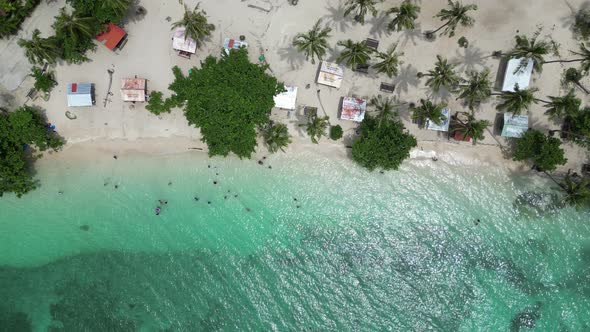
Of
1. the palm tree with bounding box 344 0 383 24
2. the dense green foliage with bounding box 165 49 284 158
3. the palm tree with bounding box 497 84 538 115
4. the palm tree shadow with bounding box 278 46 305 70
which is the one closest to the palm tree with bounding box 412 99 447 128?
the palm tree with bounding box 497 84 538 115

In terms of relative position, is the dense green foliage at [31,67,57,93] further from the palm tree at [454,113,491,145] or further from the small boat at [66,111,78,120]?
the palm tree at [454,113,491,145]

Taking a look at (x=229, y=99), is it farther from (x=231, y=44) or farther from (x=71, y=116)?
(x=71, y=116)

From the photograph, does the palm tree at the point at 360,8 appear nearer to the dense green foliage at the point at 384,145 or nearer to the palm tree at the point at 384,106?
the palm tree at the point at 384,106

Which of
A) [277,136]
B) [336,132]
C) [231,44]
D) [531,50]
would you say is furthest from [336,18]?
[531,50]

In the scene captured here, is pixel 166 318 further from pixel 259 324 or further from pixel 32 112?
pixel 32 112

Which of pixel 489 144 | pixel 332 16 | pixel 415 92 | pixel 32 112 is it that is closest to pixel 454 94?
pixel 415 92

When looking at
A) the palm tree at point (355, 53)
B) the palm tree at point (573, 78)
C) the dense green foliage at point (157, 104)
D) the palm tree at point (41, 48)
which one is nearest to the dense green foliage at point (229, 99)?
the dense green foliage at point (157, 104)
